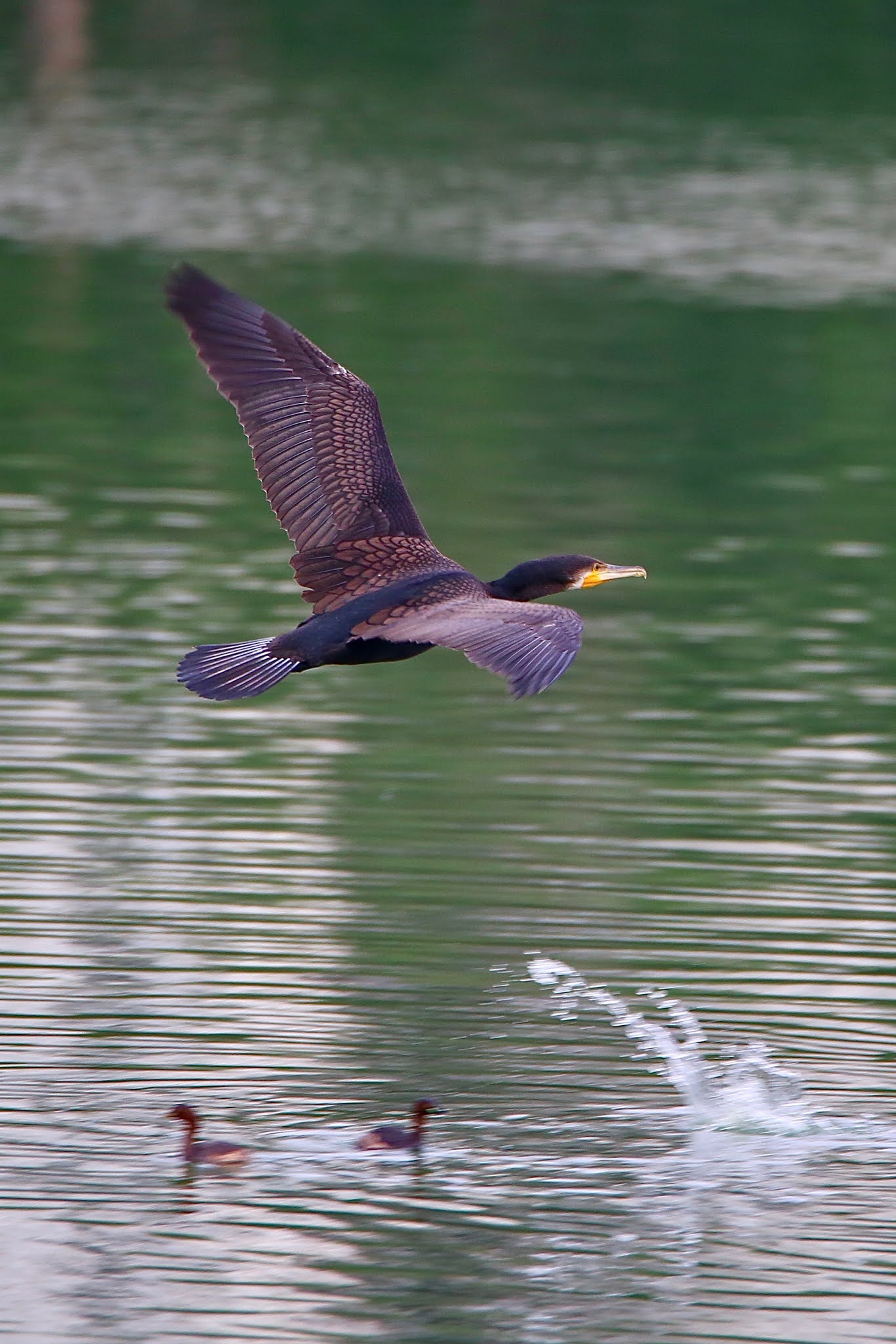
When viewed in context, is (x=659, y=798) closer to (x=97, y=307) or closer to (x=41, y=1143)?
(x=41, y=1143)

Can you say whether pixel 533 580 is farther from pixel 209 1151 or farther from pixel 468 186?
pixel 468 186

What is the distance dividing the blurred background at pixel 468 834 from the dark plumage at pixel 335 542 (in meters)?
1.09

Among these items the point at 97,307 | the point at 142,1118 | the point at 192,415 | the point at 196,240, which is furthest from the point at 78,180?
the point at 142,1118

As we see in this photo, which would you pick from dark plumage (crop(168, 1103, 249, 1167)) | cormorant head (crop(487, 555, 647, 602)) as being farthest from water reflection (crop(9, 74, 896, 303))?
dark plumage (crop(168, 1103, 249, 1167))

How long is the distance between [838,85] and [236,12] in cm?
1150

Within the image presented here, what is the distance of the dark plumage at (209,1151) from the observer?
6652mm

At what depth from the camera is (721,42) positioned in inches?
1635

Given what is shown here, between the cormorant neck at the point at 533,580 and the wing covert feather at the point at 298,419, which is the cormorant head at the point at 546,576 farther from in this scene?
the wing covert feather at the point at 298,419

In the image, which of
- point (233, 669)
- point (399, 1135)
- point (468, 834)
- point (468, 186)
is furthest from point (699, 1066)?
point (468, 186)

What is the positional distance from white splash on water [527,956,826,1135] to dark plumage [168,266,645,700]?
1147 millimetres

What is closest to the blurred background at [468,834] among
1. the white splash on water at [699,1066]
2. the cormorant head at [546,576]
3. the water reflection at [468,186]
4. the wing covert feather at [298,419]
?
the white splash on water at [699,1066]

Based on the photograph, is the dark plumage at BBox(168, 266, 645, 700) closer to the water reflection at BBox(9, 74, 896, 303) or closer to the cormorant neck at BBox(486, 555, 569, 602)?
the cormorant neck at BBox(486, 555, 569, 602)

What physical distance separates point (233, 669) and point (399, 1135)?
1408 mm

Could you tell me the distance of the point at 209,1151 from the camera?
665cm
